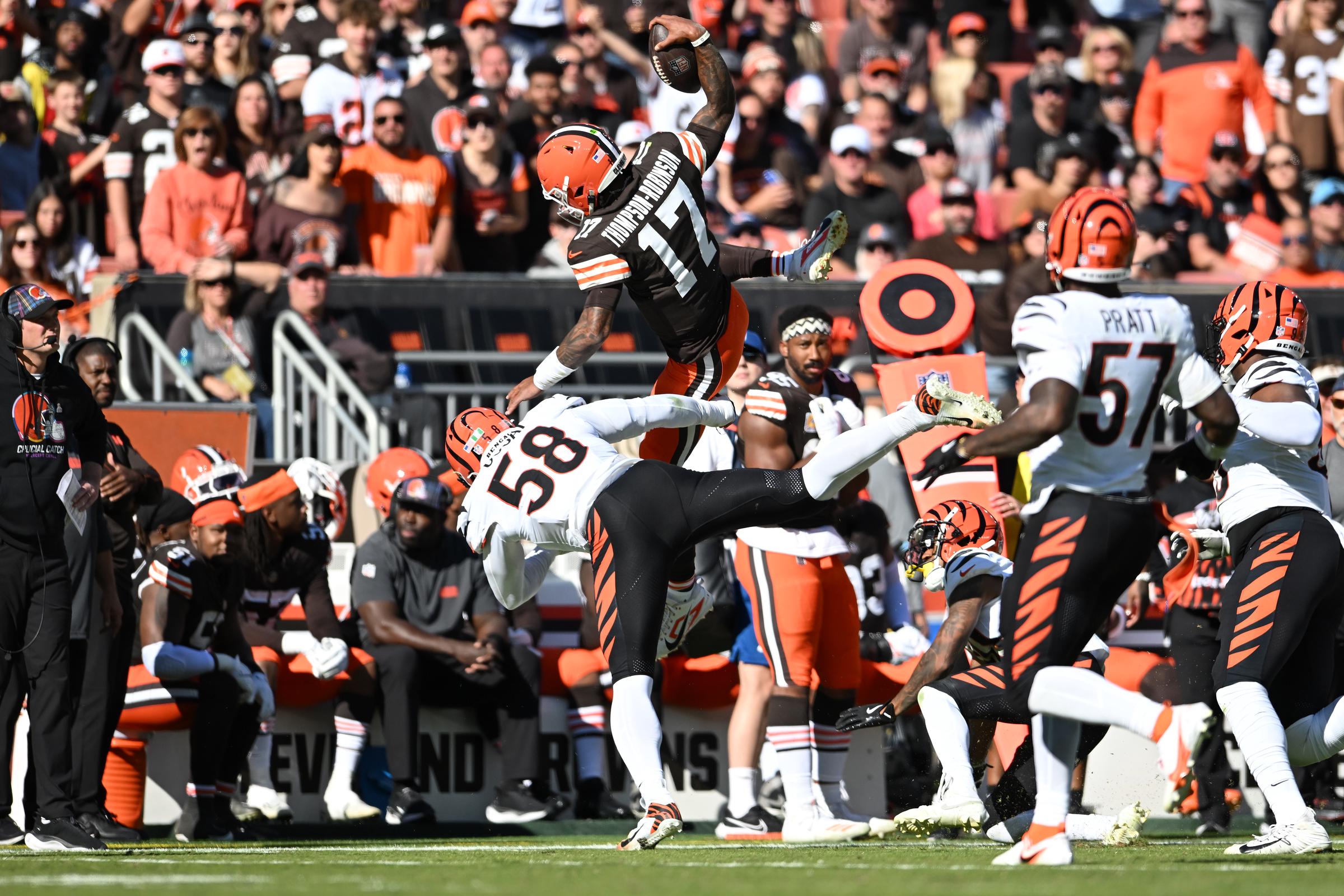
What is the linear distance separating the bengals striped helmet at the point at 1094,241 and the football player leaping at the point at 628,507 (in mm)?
730

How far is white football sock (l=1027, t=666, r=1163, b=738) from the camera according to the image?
6.05 metres

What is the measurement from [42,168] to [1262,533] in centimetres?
968

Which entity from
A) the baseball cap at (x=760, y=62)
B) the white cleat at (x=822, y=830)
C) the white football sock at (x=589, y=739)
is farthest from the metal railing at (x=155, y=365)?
the baseball cap at (x=760, y=62)

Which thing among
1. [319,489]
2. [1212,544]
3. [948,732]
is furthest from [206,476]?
[1212,544]

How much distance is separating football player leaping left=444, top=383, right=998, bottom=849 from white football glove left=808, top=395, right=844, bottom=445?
154cm

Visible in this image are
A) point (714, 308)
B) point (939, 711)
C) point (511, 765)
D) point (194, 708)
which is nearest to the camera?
point (939, 711)

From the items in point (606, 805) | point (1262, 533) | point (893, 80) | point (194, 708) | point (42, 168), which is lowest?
point (606, 805)

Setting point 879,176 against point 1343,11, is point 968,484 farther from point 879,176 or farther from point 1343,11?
point 1343,11

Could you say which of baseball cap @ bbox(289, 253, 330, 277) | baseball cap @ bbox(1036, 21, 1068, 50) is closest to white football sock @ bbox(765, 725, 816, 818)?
baseball cap @ bbox(289, 253, 330, 277)

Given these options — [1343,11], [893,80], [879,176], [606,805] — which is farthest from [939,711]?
[1343,11]

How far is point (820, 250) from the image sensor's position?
8.51 metres

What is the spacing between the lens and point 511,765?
10.1 metres

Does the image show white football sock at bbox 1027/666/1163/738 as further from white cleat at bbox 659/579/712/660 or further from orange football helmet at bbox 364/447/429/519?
orange football helmet at bbox 364/447/429/519

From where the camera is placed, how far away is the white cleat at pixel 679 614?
27.1 ft
